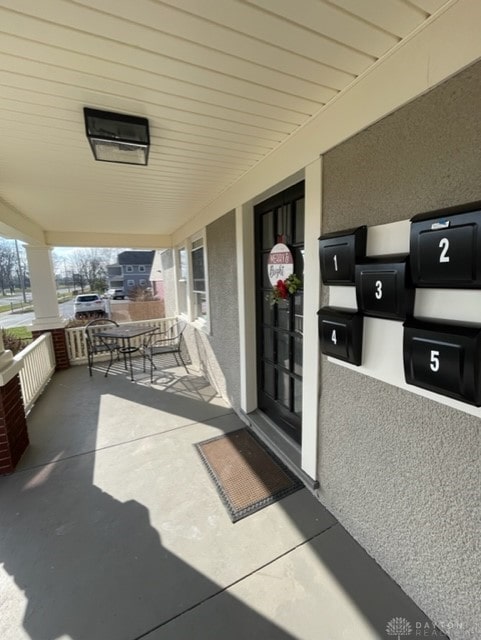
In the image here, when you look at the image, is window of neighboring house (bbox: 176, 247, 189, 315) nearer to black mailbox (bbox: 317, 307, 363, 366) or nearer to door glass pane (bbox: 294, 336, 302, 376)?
door glass pane (bbox: 294, 336, 302, 376)

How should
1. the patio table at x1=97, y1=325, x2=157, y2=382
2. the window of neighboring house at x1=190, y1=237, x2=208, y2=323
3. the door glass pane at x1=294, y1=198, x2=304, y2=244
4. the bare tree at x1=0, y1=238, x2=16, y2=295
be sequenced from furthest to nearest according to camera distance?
the bare tree at x1=0, y1=238, x2=16, y2=295 < the patio table at x1=97, y1=325, x2=157, y2=382 < the window of neighboring house at x1=190, y1=237, x2=208, y2=323 < the door glass pane at x1=294, y1=198, x2=304, y2=244

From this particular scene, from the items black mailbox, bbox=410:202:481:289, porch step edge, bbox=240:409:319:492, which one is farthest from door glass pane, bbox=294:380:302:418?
black mailbox, bbox=410:202:481:289

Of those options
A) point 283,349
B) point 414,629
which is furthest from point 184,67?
point 414,629

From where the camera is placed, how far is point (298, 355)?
2.33 m

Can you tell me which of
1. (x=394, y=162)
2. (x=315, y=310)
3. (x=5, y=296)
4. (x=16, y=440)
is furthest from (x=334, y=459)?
(x=5, y=296)

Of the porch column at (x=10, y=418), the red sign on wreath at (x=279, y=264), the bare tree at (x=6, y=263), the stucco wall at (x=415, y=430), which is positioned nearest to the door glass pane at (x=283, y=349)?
the red sign on wreath at (x=279, y=264)

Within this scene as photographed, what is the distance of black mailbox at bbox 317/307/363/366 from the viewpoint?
1465 millimetres

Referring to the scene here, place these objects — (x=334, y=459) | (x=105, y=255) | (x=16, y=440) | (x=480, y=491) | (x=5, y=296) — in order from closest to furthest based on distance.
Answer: (x=480, y=491) → (x=334, y=459) → (x=16, y=440) → (x=5, y=296) → (x=105, y=255)

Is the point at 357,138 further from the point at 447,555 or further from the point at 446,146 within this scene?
the point at 447,555

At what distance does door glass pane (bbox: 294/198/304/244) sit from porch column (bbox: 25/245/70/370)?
4612 millimetres

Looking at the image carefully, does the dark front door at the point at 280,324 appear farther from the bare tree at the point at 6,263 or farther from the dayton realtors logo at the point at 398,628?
the bare tree at the point at 6,263

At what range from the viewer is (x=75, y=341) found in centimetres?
532

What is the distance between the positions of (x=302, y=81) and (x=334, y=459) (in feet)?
7.00

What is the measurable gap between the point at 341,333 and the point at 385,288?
1.20 ft
